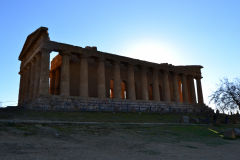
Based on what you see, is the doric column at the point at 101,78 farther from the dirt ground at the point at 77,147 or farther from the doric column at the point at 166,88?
the dirt ground at the point at 77,147

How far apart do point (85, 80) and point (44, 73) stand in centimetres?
568

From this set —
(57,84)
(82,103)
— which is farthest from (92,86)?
(82,103)

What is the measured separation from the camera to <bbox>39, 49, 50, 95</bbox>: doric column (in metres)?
27.9

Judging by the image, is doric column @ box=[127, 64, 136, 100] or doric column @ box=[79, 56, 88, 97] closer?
doric column @ box=[79, 56, 88, 97]

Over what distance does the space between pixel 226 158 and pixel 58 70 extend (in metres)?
33.9

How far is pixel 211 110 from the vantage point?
4222 cm

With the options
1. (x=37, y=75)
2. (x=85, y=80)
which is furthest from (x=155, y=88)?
(x=37, y=75)

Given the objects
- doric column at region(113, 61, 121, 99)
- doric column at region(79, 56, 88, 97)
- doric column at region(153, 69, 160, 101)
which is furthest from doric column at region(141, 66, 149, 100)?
doric column at region(79, 56, 88, 97)

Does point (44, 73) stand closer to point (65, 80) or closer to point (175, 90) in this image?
point (65, 80)

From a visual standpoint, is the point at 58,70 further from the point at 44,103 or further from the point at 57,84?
the point at 44,103

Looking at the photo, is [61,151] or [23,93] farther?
[23,93]

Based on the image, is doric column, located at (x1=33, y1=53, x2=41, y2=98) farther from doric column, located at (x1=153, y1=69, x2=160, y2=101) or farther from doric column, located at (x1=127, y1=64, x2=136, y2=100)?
doric column, located at (x1=153, y1=69, x2=160, y2=101)

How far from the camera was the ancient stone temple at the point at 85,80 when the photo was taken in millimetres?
29033

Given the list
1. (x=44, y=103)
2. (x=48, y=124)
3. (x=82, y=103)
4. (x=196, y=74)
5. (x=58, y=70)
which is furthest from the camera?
(x=196, y=74)
